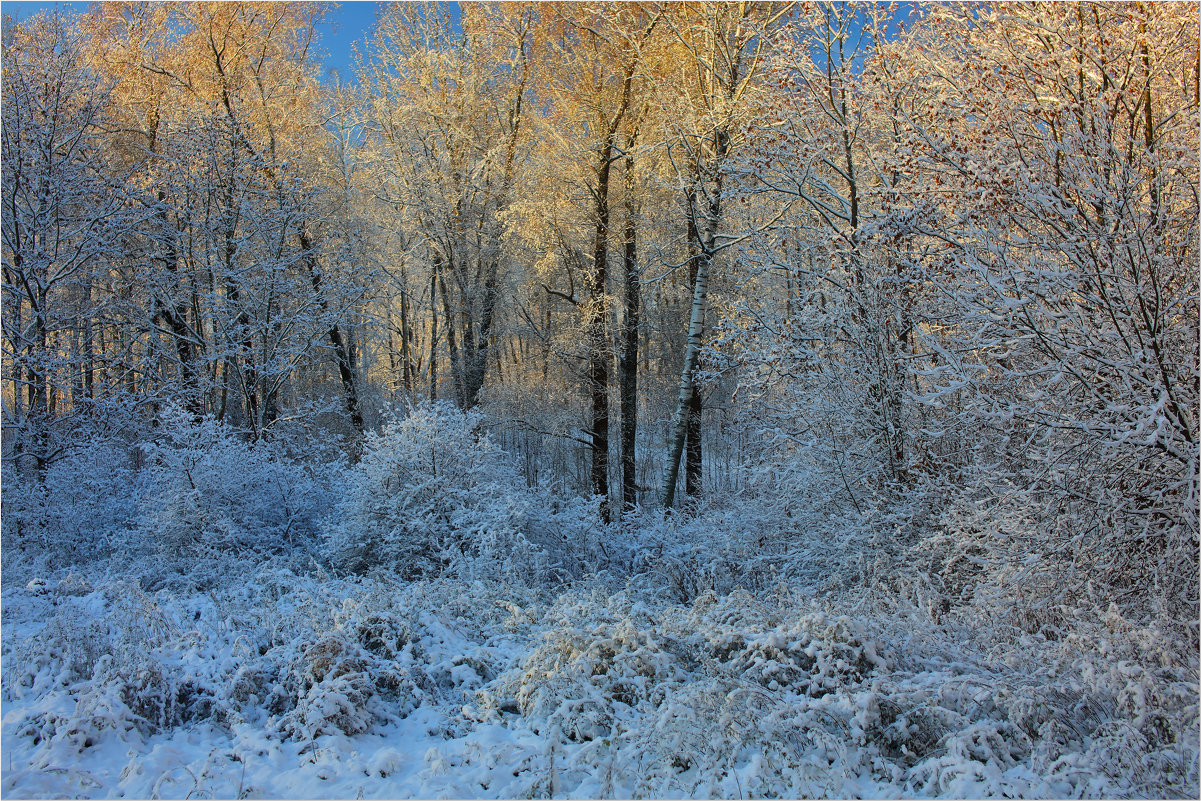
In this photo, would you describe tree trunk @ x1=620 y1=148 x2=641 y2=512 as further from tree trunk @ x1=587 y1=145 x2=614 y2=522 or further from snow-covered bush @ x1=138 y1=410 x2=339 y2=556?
snow-covered bush @ x1=138 y1=410 x2=339 y2=556

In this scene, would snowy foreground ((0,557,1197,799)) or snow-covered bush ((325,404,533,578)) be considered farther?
snow-covered bush ((325,404,533,578))

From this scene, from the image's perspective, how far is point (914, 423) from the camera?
A: 7.08m

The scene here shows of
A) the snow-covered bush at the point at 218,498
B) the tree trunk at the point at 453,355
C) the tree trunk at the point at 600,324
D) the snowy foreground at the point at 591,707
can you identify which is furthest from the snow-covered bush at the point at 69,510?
the tree trunk at the point at 453,355

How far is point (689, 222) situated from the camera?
11695 millimetres

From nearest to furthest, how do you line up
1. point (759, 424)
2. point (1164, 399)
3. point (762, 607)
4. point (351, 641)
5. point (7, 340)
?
point (1164, 399) → point (351, 641) → point (762, 607) → point (759, 424) → point (7, 340)

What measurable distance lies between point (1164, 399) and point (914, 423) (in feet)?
10.2

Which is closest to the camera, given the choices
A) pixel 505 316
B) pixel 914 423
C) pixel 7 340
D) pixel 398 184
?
pixel 914 423

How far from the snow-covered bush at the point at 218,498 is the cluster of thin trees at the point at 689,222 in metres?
2.39

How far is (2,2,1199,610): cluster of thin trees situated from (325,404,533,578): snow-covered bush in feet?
11.7

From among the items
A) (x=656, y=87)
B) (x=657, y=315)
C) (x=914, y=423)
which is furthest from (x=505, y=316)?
(x=914, y=423)

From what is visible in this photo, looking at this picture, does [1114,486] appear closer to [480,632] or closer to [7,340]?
[480,632]

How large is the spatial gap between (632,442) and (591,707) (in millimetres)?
9223

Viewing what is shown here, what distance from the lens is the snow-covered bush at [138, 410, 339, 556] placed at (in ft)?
25.5

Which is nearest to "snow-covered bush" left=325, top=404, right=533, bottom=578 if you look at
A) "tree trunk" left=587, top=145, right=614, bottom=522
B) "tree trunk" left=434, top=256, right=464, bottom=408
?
"tree trunk" left=587, top=145, right=614, bottom=522
